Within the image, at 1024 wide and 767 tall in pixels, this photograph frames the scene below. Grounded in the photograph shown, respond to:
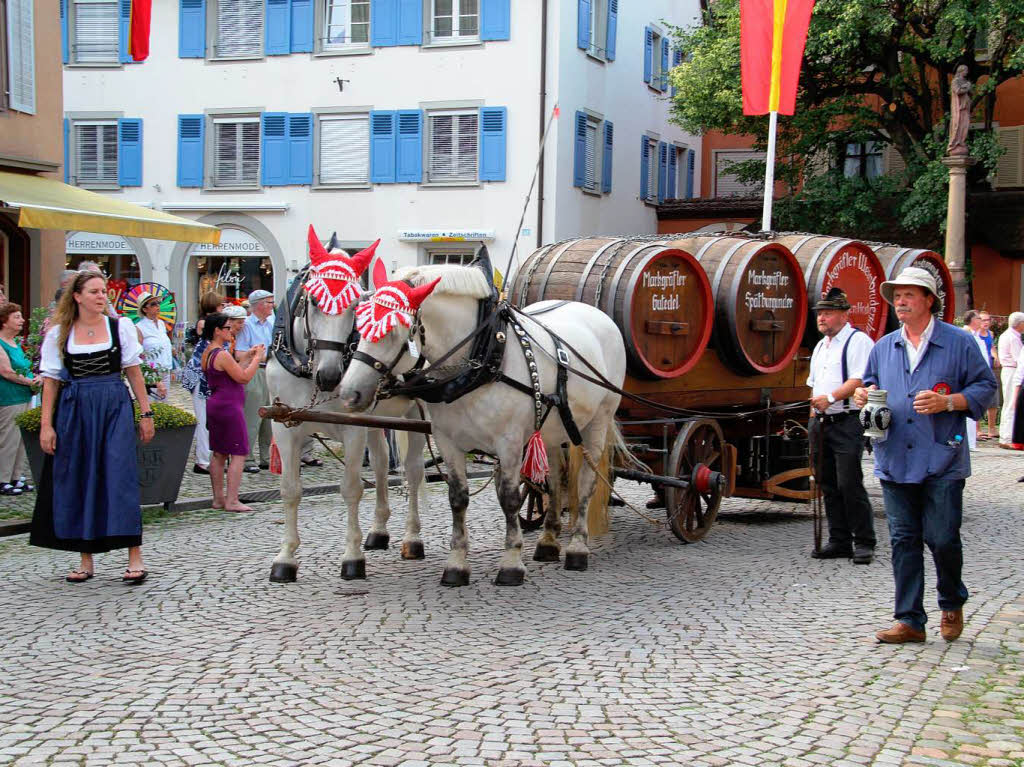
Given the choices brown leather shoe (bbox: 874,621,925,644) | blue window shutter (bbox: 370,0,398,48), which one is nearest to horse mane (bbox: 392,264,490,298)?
brown leather shoe (bbox: 874,621,925,644)

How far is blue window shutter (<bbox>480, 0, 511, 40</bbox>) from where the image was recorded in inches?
994

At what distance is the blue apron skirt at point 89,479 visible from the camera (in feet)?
21.4

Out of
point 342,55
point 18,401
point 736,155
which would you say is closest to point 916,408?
point 18,401

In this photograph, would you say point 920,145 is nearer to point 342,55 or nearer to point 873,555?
point 342,55

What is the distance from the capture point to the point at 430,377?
6340mm

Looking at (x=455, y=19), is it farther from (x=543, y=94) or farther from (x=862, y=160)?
(x=862, y=160)

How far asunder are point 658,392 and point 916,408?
3.06 metres

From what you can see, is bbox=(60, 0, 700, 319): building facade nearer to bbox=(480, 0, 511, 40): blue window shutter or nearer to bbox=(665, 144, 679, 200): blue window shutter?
bbox=(480, 0, 511, 40): blue window shutter

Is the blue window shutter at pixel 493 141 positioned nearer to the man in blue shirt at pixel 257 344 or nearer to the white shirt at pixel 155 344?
the man in blue shirt at pixel 257 344

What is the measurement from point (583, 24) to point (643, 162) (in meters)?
5.03

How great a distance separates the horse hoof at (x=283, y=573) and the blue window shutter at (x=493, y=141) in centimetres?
1958

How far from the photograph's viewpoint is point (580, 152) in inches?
1041

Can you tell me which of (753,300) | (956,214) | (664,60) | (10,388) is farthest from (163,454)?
(664,60)

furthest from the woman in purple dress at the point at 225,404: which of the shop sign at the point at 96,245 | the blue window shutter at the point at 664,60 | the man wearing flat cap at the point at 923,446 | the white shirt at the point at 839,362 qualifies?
the blue window shutter at the point at 664,60
